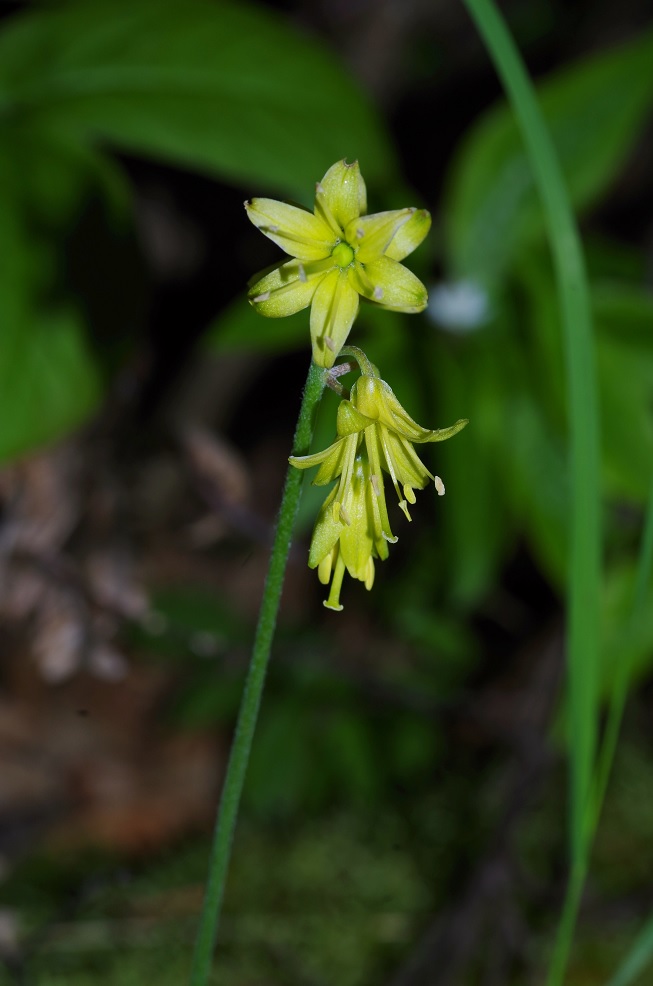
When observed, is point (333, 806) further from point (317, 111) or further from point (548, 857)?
point (317, 111)

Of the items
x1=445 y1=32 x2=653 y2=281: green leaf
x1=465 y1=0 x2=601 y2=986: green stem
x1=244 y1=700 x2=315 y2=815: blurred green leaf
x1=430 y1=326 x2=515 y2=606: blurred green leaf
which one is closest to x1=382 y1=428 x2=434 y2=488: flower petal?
x1=465 y1=0 x2=601 y2=986: green stem

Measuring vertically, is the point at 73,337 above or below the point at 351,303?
above

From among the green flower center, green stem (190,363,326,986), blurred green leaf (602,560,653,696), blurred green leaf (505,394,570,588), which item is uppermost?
blurred green leaf (505,394,570,588)

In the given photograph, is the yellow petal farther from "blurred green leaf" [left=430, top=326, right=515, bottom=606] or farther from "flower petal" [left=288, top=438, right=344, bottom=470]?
"blurred green leaf" [left=430, top=326, right=515, bottom=606]

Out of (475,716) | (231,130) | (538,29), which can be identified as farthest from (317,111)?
(538,29)

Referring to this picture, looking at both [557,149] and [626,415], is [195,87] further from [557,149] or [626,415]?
[626,415]

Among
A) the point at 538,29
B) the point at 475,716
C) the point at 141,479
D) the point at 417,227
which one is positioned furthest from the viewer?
the point at 538,29
